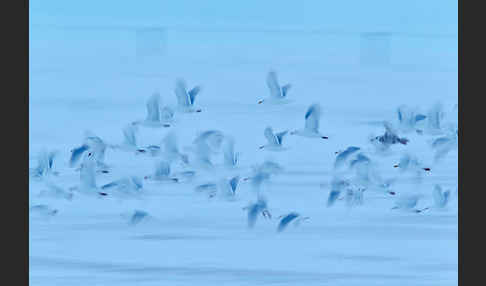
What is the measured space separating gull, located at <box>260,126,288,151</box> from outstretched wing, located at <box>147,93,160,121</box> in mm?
384

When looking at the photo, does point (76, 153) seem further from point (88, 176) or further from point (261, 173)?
point (261, 173)

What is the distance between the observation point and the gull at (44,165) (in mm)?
3033

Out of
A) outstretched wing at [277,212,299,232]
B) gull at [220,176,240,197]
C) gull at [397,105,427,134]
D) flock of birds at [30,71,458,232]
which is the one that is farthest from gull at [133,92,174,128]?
gull at [397,105,427,134]

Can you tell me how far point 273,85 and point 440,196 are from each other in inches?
28.1

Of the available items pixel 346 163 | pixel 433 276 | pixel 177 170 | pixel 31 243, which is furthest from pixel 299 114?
pixel 31 243

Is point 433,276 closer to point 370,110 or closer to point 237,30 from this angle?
point 370,110

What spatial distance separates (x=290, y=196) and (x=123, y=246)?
608 mm

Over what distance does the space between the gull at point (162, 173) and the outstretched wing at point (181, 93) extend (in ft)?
0.71

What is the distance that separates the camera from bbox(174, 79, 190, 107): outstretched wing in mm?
3045

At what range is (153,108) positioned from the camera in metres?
3.04

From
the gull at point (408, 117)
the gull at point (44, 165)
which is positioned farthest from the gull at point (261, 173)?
the gull at point (44, 165)

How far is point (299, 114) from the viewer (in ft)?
10.1

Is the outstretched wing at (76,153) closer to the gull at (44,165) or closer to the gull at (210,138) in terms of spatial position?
the gull at (44,165)

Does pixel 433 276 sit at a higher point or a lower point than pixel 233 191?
lower
